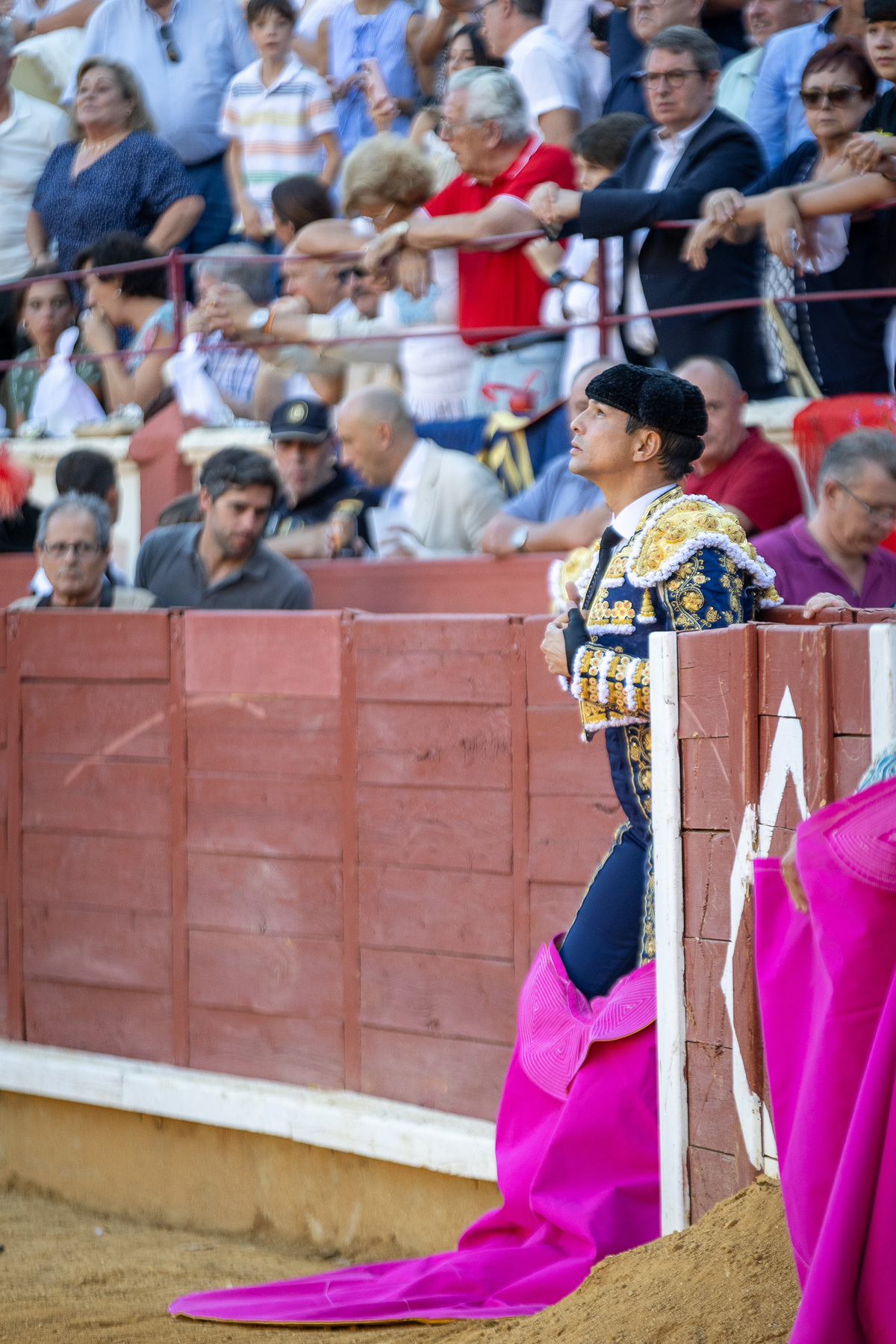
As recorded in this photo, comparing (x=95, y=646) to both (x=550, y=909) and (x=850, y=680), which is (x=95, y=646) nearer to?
(x=550, y=909)

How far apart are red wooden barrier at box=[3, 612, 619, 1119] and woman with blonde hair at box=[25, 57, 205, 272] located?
104 inches

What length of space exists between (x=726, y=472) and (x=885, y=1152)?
8.85 ft

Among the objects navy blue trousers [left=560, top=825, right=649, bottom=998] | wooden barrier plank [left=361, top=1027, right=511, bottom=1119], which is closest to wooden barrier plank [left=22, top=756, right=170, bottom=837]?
wooden barrier plank [left=361, top=1027, right=511, bottom=1119]

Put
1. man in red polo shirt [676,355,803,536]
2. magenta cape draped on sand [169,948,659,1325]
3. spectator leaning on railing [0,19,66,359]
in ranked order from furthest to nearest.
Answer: spectator leaning on railing [0,19,66,359] < man in red polo shirt [676,355,803,536] < magenta cape draped on sand [169,948,659,1325]

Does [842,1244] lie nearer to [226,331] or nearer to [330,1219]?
[330,1219]

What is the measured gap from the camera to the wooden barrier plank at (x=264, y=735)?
448cm

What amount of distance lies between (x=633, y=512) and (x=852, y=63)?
2.14 meters

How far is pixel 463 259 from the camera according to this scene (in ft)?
18.2

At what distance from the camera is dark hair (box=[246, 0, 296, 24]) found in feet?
22.8

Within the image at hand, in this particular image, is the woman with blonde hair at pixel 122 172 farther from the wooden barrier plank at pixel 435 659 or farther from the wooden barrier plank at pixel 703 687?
the wooden barrier plank at pixel 703 687

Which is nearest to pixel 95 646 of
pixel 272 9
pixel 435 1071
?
pixel 435 1071

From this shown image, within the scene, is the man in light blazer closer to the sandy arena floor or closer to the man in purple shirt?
the man in purple shirt

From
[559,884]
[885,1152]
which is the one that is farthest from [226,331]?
[885,1152]

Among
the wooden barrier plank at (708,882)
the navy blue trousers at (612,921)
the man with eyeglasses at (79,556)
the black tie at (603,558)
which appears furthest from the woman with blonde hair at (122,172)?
the wooden barrier plank at (708,882)
